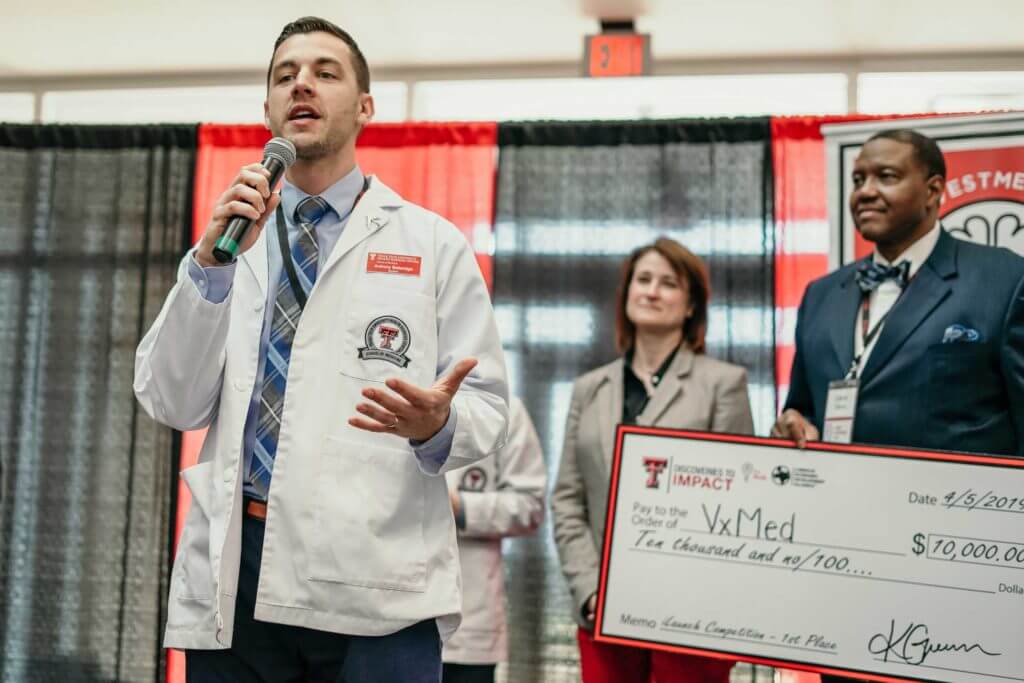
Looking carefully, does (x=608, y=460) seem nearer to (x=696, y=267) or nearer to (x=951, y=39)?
(x=696, y=267)

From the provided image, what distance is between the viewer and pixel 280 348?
4.86 ft

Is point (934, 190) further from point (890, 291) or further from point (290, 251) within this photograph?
point (290, 251)

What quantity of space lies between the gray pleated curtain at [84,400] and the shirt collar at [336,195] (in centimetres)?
333

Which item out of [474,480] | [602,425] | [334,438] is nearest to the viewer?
[334,438]

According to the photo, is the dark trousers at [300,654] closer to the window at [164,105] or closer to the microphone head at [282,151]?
the microphone head at [282,151]

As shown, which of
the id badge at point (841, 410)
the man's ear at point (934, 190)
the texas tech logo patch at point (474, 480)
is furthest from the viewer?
the texas tech logo patch at point (474, 480)

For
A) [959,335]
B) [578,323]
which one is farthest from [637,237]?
[959,335]

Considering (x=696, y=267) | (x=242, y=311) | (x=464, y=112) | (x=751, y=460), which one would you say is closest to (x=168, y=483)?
(x=464, y=112)

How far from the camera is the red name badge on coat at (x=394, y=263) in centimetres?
150

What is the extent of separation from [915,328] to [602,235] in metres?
2.37

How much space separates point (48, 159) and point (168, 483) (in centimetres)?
171

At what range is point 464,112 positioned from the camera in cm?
505

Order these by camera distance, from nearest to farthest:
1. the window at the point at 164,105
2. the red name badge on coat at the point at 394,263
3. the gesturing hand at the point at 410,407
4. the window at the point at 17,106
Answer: the gesturing hand at the point at 410,407 → the red name badge on coat at the point at 394,263 → the window at the point at 164,105 → the window at the point at 17,106

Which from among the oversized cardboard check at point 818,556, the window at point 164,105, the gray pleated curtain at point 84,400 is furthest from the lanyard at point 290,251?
the window at point 164,105
